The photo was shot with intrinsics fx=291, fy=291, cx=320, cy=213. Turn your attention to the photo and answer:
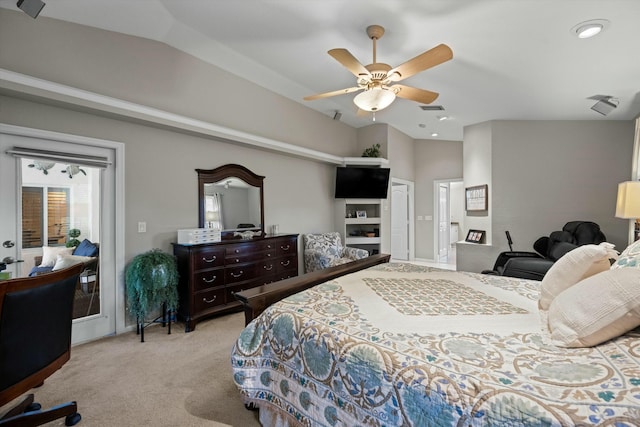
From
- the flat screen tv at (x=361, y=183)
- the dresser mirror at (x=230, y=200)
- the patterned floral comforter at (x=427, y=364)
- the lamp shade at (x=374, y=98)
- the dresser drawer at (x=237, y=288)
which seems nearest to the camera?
the patterned floral comforter at (x=427, y=364)

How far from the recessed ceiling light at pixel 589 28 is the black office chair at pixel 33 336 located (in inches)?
162

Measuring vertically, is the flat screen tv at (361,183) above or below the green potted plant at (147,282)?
above

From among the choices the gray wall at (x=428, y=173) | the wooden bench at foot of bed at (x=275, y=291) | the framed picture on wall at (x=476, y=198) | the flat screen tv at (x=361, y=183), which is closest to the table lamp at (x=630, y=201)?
the framed picture on wall at (x=476, y=198)

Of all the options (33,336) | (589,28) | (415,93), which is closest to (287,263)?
(415,93)

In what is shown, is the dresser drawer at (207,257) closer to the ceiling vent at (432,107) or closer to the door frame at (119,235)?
the door frame at (119,235)

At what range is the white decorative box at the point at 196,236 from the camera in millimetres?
3364

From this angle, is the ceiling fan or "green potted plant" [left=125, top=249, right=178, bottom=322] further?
"green potted plant" [left=125, top=249, right=178, bottom=322]

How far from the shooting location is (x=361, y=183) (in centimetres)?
573


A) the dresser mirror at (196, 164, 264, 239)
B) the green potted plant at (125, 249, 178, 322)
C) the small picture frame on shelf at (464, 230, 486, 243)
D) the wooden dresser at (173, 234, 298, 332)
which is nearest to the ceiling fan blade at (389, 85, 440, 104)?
the dresser mirror at (196, 164, 264, 239)

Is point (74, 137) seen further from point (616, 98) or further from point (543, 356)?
point (616, 98)

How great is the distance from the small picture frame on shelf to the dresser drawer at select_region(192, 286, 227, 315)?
168 inches

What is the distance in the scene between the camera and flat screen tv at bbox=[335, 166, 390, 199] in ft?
18.7

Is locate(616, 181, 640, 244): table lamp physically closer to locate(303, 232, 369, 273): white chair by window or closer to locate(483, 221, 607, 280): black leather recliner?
locate(483, 221, 607, 280): black leather recliner

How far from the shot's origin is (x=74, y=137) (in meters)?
2.79
